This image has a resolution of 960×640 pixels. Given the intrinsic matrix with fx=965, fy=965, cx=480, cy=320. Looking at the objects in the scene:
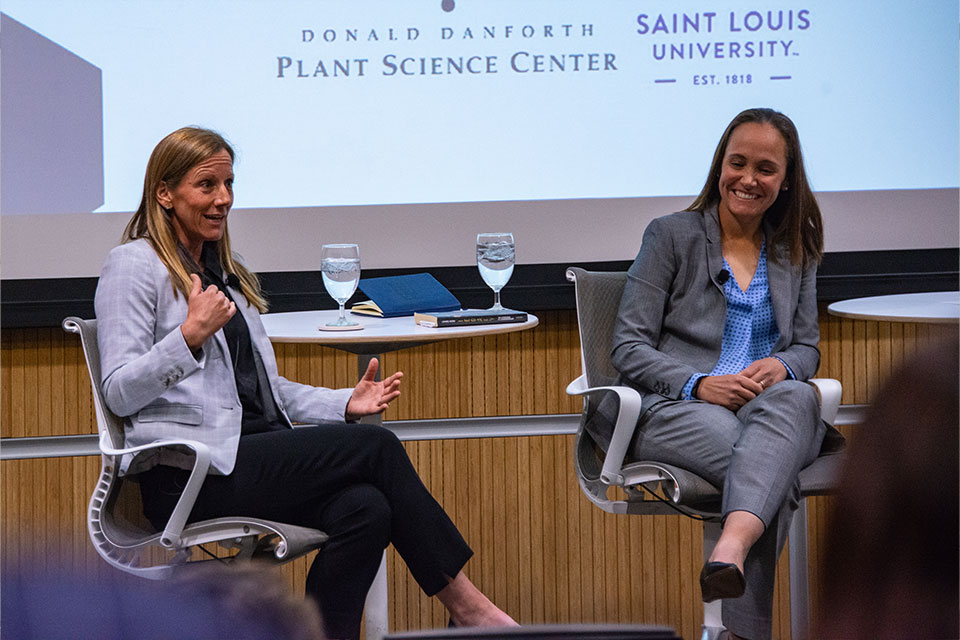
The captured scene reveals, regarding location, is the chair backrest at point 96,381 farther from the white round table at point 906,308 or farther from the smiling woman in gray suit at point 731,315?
the white round table at point 906,308

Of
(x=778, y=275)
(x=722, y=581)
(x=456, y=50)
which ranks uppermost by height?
(x=456, y=50)

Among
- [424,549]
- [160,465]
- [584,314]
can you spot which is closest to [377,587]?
[424,549]

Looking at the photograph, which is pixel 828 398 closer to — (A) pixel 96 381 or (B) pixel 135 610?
(A) pixel 96 381

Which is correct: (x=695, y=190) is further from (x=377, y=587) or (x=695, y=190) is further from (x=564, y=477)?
(x=377, y=587)

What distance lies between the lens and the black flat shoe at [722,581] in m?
1.76

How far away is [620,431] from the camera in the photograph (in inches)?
81.5

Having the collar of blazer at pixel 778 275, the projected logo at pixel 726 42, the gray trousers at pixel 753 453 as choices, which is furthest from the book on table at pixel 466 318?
the projected logo at pixel 726 42

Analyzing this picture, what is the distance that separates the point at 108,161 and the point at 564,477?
5.40 feet

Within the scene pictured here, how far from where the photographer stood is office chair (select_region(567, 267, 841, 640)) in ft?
6.61

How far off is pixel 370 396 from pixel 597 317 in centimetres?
58

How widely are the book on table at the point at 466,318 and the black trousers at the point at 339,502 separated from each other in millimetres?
302

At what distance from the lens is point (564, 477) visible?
3035 millimetres

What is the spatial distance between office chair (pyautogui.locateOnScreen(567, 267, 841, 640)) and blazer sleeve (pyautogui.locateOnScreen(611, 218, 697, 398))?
2.2 inches

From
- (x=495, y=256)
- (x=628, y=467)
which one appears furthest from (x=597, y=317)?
(x=628, y=467)
